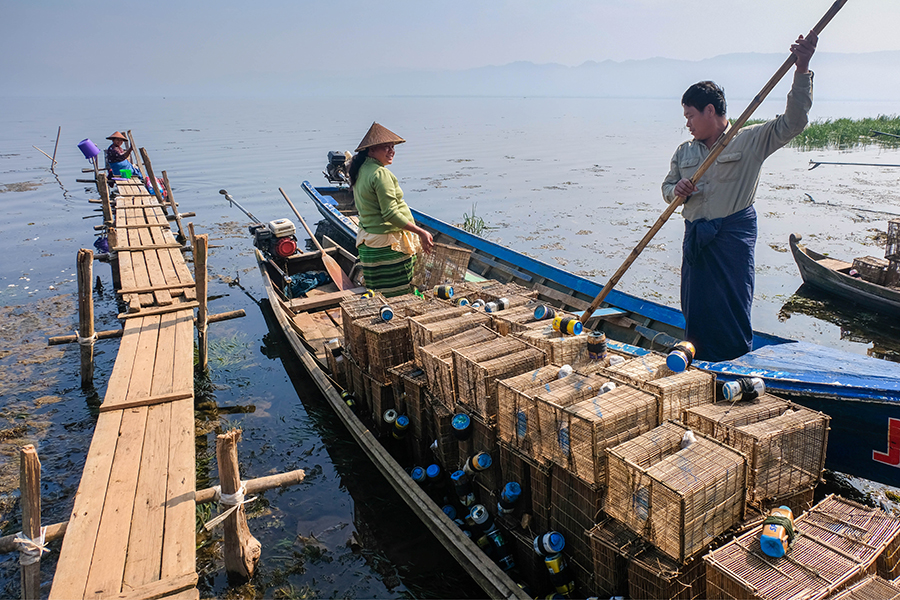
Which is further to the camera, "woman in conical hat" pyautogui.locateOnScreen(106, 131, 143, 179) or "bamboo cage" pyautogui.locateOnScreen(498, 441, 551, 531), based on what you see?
"woman in conical hat" pyautogui.locateOnScreen(106, 131, 143, 179)

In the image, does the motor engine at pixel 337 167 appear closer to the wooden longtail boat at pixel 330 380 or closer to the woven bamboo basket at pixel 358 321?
the wooden longtail boat at pixel 330 380

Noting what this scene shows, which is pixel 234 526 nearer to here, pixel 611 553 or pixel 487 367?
pixel 487 367

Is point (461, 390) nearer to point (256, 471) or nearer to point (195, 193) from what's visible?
point (256, 471)

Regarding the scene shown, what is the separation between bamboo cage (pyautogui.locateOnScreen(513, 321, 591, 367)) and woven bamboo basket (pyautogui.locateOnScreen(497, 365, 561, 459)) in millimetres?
379

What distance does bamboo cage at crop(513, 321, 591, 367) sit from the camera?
4.86 metres

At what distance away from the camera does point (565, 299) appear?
8.48m

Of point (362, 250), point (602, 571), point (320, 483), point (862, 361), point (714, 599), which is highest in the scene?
point (362, 250)

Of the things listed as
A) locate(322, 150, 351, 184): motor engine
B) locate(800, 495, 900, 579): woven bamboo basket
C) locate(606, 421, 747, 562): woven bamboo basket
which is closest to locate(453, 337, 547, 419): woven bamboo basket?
locate(606, 421, 747, 562): woven bamboo basket

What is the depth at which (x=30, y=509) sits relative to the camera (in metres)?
3.69

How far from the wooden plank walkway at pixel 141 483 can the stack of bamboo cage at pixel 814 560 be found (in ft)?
10.6

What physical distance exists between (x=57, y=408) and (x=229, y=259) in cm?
838

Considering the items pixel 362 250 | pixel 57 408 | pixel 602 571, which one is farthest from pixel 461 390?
pixel 57 408

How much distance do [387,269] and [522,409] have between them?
151 inches

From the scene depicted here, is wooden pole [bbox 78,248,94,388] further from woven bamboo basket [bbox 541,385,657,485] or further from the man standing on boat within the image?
the man standing on boat
